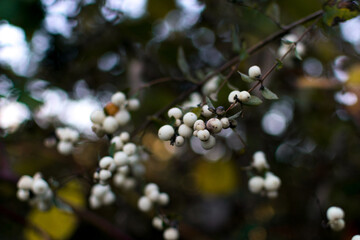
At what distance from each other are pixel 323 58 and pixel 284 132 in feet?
1.17

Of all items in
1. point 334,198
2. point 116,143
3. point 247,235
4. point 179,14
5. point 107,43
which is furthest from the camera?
point 179,14

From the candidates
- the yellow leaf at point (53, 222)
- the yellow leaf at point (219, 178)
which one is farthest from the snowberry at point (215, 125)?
the yellow leaf at point (219, 178)

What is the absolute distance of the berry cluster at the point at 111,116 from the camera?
2.16ft

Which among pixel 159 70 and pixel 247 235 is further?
pixel 159 70

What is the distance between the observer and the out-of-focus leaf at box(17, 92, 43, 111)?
0.91 m

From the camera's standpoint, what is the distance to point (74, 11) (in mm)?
1163

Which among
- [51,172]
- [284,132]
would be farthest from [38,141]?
[284,132]

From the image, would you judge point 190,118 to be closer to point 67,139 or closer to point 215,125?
point 215,125

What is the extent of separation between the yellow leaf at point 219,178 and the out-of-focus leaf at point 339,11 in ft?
2.81

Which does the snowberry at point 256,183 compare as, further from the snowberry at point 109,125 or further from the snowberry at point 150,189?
the snowberry at point 109,125

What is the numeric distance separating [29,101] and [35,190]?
13.4 inches

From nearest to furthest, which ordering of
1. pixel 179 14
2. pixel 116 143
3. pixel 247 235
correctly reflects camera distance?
pixel 116 143 → pixel 247 235 → pixel 179 14

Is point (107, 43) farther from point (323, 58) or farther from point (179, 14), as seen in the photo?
point (323, 58)

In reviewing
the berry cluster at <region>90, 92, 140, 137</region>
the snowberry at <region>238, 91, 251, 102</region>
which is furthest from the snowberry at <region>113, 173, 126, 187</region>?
the snowberry at <region>238, 91, 251, 102</region>
